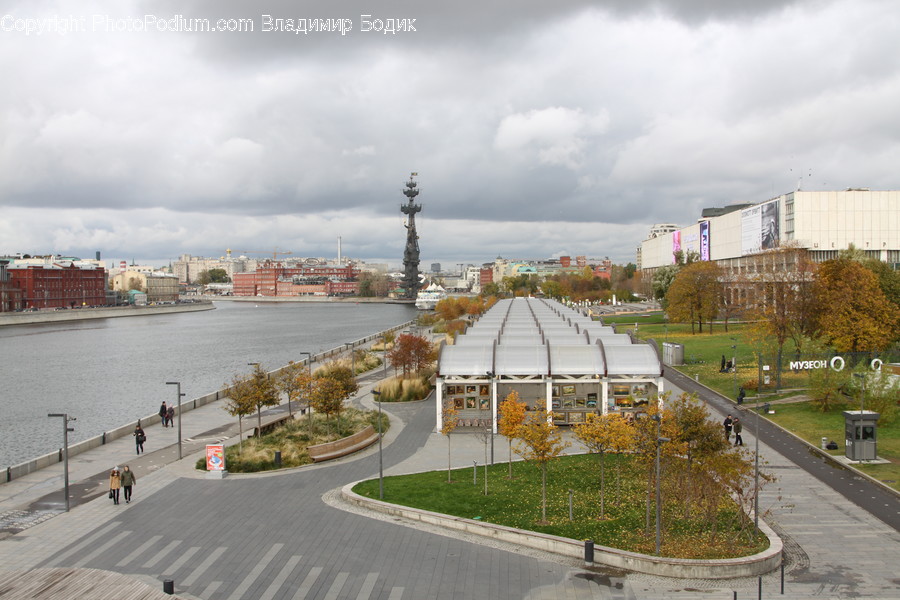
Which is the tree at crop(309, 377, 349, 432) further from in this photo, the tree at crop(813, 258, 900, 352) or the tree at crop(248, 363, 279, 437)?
the tree at crop(813, 258, 900, 352)

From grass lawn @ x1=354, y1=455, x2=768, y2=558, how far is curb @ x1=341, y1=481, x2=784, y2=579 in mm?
448

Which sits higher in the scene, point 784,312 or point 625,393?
point 784,312

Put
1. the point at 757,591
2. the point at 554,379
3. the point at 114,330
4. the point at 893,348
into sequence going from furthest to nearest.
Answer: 1. the point at 114,330
2. the point at 893,348
3. the point at 554,379
4. the point at 757,591

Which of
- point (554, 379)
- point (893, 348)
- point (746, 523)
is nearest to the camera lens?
point (746, 523)

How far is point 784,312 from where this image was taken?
44.2 metres

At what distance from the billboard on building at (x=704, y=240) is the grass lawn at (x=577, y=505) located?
4396 inches

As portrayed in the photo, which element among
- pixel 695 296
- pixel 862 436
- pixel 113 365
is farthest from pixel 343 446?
pixel 113 365

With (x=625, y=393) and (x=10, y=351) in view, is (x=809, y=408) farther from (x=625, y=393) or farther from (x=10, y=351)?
(x=10, y=351)

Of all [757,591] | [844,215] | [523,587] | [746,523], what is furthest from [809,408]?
[844,215]

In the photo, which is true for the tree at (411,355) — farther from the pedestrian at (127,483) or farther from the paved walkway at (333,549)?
the pedestrian at (127,483)

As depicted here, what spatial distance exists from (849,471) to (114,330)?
435 ft

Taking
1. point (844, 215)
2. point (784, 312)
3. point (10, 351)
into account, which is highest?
point (844, 215)

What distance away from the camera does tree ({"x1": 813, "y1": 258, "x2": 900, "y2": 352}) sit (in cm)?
4222

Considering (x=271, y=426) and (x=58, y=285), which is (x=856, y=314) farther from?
(x=58, y=285)
